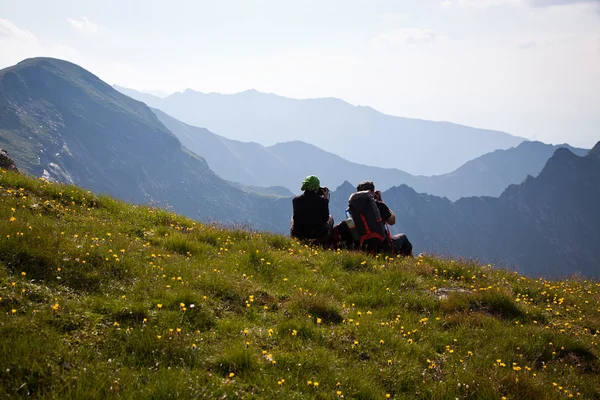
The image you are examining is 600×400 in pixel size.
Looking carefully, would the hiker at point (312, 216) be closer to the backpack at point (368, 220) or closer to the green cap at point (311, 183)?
the green cap at point (311, 183)

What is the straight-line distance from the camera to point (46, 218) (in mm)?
7965

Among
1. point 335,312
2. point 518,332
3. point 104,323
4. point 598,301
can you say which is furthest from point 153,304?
point 598,301

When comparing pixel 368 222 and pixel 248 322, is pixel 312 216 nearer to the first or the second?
pixel 368 222

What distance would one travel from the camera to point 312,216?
11875 millimetres

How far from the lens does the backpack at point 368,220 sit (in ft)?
35.5

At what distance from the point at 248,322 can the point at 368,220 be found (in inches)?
225

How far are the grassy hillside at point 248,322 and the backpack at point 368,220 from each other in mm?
1315

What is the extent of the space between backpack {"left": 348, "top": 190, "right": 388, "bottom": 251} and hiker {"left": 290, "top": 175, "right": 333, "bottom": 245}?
1.09 meters

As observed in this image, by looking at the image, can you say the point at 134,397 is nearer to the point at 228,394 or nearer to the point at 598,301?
the point at 228,394

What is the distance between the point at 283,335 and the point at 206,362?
1.30 m

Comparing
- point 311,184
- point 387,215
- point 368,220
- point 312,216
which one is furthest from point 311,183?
point 387,215

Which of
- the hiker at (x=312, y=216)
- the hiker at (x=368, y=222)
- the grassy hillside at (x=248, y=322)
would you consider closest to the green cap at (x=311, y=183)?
the hiker at (x=312, y=216)

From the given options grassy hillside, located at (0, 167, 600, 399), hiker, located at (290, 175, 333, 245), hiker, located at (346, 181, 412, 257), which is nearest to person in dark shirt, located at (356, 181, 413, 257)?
hiker, located at (346, 181, 412, 257)

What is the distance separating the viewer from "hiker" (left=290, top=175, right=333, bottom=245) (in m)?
11.7
